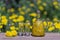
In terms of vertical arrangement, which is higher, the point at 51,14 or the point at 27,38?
the point at 51,14

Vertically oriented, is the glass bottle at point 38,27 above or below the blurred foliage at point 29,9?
below

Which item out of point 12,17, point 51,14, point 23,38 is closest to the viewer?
point 23,38

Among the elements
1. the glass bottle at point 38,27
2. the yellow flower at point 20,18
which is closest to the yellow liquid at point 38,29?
the glass bottle at point 38,27

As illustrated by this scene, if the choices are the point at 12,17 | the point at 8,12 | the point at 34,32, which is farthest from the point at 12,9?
the point at 34,32

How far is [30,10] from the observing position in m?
3.34

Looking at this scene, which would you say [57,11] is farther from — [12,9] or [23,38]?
[23,38]

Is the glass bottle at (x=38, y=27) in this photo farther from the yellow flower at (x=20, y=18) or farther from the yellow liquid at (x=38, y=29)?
the yellow flower at (x=20, y=18)

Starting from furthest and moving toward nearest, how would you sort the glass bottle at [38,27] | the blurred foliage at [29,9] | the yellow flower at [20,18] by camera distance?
1. the blurred foliage at [29,9]
2. the yellow flower at [20,18]
3. the glass bottle at [38,27]

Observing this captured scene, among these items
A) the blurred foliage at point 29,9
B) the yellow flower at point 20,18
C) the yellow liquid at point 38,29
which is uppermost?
the blurred foliage at point 29,9

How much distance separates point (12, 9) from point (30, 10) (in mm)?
217

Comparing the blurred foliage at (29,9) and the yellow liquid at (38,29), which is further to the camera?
the blurred foliage at (29,9)

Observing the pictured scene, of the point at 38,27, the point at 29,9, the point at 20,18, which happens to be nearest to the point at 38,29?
the point at 38,27

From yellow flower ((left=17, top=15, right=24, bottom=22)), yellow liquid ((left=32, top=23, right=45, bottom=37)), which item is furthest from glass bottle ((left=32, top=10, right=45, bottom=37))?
yellow flower ((left=17, top=15, right=24, bottom=22))

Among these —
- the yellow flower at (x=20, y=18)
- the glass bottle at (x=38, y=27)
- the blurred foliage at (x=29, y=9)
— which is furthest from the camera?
the blurred foliage at (x=29, y=9)
